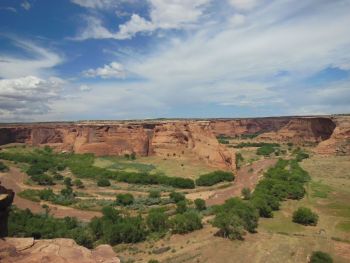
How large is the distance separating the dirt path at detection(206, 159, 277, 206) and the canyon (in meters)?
3.47

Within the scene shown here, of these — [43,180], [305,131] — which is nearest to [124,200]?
[43,180]

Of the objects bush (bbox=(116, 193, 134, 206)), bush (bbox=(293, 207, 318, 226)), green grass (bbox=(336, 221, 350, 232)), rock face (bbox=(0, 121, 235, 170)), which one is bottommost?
bush (bbox=(116, 193, 134, 206))

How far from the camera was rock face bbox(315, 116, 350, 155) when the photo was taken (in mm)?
76944

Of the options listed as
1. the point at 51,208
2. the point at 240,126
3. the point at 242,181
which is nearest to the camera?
the point at 51,208

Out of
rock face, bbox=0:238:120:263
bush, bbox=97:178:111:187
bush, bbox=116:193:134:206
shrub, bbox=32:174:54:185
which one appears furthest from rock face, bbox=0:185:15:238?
shrub, bbox=32:174:54:185

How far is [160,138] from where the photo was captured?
7331 cm

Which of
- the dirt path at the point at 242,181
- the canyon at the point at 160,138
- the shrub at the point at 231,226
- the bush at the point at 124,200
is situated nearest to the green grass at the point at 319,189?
the dirt path at the point at 242,181

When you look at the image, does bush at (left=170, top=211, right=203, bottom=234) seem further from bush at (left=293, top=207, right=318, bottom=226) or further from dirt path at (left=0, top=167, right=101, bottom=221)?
dirt path at (left=0, top=167, right=101, bottom=221)

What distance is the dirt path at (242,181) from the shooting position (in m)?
46.5

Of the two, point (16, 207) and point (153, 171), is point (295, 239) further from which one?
point (153, 171)

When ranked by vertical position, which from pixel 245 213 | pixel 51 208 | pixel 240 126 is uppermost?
pixel 240 126

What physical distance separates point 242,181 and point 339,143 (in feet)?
111

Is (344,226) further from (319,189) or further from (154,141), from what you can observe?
(154,141)

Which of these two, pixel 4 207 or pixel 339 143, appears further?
pixel 339 143
